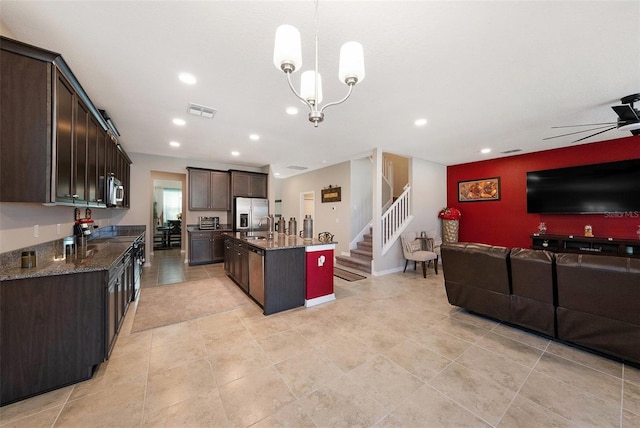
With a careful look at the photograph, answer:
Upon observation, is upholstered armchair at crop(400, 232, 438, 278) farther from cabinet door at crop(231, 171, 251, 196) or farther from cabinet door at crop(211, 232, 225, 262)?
cabinet door at crop(211, 232, 225, 262)

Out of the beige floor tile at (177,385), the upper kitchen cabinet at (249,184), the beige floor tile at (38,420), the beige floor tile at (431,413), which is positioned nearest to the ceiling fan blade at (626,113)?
the beige floor tile at (431,413)

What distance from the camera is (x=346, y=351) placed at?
2.35m

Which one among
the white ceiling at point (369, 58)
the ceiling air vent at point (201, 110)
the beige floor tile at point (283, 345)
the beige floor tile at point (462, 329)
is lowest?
the beige floor tile at point (462, 329)

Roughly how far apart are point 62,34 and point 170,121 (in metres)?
1.84

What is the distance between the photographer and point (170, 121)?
12.3 feet

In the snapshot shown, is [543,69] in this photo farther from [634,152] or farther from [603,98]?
[634,152]

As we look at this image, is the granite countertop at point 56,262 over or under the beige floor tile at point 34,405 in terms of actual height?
over

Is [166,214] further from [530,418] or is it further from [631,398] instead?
[631,398]

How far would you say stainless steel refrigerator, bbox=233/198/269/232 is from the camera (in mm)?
6598

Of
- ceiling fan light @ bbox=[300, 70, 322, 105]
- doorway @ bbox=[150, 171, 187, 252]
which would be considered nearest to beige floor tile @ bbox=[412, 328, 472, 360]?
ceiling fan light @ bbox=[300, 70, 322, 105]

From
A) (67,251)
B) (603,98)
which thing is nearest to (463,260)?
(603,98)

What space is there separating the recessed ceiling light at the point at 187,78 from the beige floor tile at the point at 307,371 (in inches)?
118

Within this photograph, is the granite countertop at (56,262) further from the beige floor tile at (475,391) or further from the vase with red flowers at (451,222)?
the vase with red flowers at (451,222)

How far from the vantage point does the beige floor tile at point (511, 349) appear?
7.31 feet
